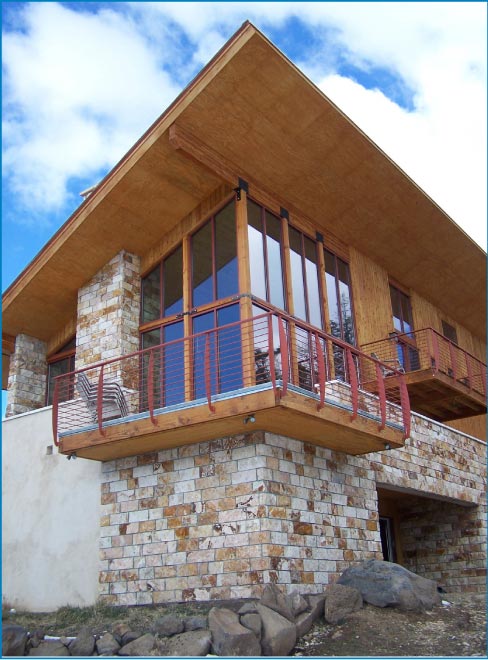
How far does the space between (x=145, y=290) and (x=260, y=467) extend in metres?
5.47

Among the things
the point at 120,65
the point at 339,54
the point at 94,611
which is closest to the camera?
the point at 120,65

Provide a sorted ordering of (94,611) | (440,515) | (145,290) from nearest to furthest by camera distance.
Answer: (94,611)
(145,290)
(440,515)

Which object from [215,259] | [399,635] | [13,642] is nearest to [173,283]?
[215,259]

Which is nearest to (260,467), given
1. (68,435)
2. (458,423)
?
(68,435)

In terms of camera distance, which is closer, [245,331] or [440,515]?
[245,331]

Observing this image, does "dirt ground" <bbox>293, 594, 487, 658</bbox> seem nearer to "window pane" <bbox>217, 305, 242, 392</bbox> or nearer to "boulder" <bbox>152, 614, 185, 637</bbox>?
"boulder" <bbox>152, 614, 185, 637</bbox>

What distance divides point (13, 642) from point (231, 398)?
428 centimetres

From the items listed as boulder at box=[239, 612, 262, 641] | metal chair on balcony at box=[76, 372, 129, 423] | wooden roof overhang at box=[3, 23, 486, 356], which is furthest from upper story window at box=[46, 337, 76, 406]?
boulder at box=[239, 612, 262, 641]

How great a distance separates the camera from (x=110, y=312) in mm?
14102

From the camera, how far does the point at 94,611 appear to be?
11.1 meters

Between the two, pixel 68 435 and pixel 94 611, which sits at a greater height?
pixel 68 435

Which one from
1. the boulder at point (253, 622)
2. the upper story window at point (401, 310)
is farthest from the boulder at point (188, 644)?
the upper story window at point (401, 310)

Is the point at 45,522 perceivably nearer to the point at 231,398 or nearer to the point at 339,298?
the point at 231,398

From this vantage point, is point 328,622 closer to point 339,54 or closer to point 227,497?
point 227,497
